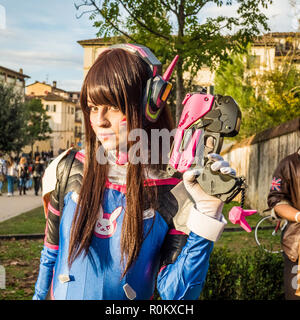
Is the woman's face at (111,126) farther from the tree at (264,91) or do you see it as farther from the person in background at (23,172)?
the person in background at (23,172)

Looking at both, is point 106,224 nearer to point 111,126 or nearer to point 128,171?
point 128,171

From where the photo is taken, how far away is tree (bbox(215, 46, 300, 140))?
1572 cm

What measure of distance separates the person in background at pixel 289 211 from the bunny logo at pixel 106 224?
2141 millimetres

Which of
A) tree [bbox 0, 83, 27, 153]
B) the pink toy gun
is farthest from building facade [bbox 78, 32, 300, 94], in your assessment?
tree [bbox 0, 83, 27, 153]

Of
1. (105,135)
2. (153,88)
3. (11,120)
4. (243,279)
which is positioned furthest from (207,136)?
(11,120)

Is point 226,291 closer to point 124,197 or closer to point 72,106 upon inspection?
point 124,197

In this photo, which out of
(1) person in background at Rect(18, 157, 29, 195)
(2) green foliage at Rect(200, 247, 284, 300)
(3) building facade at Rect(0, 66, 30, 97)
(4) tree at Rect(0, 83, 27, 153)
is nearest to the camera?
(2) green foliage at Rect(200, 247, 284, 300)

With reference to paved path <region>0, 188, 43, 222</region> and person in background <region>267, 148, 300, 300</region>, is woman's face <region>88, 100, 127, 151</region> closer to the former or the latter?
person in background <region>267, 148, 300, 300</region>

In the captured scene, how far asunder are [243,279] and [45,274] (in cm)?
307

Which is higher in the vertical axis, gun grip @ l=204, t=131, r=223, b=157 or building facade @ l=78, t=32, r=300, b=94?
building facade @ l=78, t=32, r=300, b=94

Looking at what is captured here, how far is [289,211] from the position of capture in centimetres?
373

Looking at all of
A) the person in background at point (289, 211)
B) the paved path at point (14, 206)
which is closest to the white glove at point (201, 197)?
the person in background at point (289, 211)

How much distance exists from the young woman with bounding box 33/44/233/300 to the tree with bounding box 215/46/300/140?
213 inches

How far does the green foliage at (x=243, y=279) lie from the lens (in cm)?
466
